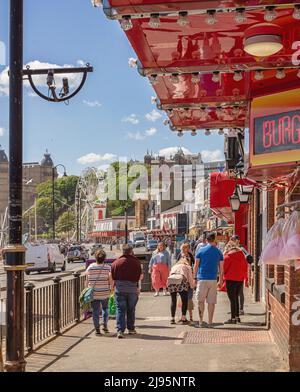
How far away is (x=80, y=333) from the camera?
12.5m

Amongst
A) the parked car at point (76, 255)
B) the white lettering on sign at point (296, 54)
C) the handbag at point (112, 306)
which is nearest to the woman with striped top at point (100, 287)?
the handbag at point (112, 306)

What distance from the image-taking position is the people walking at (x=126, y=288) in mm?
11823

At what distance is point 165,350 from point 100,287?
2.41 metres

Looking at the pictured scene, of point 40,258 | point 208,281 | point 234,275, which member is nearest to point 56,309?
point 208,281

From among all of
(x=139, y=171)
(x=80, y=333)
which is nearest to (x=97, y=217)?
(x=139, y=171)

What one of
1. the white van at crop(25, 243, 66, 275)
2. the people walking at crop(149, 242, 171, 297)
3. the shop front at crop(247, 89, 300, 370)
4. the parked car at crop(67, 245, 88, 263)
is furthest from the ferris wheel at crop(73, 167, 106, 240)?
the shop front at crop(247, 89, 300, 370)

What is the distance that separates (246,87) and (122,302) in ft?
16.9

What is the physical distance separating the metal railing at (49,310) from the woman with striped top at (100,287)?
630 millimetres

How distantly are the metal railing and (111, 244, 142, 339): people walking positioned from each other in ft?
3.77

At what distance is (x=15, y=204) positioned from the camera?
6953 mm

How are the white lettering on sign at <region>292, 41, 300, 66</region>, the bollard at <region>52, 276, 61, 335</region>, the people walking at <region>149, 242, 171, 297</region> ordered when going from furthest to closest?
the people walking at <region>149, 242, 171, 297</region> < the bollard at <region>52, 276, 61, 335</region> < the white lettering on sign at <region>292, 41, 300, 66</region>

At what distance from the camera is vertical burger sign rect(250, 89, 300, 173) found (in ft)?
22.1

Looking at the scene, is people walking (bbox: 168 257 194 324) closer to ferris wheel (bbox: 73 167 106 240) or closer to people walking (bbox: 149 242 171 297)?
people walking (bbox: 149 242 171 297)

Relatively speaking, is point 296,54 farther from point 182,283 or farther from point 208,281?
point 182,283
